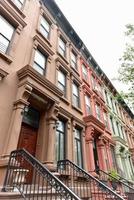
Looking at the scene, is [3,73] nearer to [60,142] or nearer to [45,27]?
[60,142]

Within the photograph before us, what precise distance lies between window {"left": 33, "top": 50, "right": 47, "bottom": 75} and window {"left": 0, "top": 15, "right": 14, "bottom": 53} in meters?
1.67

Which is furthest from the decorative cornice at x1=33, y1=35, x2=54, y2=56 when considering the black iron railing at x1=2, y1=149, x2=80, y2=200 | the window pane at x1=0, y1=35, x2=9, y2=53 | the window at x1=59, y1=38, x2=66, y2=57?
the black iron railing at x1=2, y1=149, x2=80, y2=200

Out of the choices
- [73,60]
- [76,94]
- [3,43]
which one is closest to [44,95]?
[3,43]

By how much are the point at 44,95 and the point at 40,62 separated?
8.55ft

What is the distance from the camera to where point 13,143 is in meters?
5.40

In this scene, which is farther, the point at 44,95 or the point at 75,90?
the point at 75,90

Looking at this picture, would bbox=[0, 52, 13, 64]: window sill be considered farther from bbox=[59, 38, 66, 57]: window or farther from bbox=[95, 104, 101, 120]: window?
bbox=[95, 104, 101, 120]: window

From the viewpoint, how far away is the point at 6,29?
25.0 ft

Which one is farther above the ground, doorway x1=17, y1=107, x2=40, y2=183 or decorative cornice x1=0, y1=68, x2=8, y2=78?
decorative cornice x1=0, y1=68, x2=8, y2=78

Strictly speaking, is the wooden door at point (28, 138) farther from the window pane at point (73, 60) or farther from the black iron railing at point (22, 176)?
the window pane at point (73, 60)

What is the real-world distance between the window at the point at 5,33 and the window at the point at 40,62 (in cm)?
167

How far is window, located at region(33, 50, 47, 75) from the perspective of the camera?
8742mm

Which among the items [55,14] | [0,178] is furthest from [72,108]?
[55,14]

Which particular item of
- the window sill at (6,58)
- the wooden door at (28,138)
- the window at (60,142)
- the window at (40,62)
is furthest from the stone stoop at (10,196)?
the window at (40,62)
